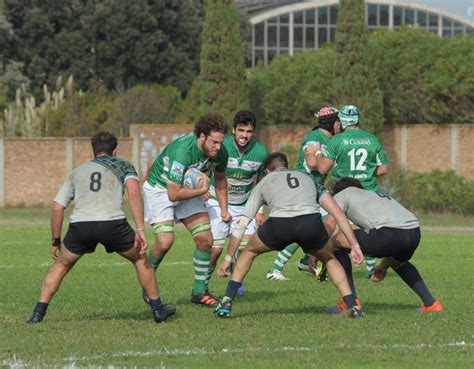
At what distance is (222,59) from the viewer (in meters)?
36.0

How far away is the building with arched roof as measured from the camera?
71500mm

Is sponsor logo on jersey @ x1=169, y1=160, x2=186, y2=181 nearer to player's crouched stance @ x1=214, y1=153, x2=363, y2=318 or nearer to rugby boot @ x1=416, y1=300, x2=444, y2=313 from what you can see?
player's crouched stance @ x1=214, y1=153, x2=363, y2=318

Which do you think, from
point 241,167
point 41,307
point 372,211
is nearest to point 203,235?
point 241,167

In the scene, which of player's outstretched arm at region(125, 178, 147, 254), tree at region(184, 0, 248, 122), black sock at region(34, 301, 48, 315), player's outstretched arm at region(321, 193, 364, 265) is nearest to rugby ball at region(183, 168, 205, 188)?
player's outstretched arm at region(125, 178, 147, 254)

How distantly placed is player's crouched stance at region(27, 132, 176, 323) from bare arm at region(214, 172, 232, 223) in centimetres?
190

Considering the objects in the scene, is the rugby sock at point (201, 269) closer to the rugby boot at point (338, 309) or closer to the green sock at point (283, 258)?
the rugby boot at point (338, 309)

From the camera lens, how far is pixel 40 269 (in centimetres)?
1697

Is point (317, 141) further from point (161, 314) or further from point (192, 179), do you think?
point (161, 314)

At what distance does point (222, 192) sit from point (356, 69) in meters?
22.0

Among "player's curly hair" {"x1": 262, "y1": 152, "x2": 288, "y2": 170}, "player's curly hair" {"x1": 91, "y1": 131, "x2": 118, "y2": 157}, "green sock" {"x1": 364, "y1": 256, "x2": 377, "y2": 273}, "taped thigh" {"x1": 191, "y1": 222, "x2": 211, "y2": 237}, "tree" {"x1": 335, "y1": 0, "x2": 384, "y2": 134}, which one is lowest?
"green sock" {"x1": 364, "y1": 256, "x2": 377, "y2": 273}

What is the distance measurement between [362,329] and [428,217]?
20.6 meters

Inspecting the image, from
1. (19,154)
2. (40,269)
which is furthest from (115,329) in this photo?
(19,154)

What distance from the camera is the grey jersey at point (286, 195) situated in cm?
1131

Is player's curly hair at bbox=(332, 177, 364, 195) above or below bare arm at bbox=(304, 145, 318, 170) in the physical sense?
below
